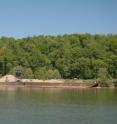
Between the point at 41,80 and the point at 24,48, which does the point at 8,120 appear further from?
the point at 24,48

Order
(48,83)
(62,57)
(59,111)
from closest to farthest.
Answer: (59,111) < (48,83) < (62,57)

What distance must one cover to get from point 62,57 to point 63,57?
2.16ft

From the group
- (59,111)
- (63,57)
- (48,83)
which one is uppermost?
(63,57)

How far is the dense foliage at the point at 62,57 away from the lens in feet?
329

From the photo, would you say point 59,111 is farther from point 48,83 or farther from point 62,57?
point 62,57

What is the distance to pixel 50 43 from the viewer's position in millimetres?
108125

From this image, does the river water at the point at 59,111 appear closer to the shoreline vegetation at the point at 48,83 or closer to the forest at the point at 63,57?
the shoreline vegetation at the point at 48,83

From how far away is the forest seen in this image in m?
100

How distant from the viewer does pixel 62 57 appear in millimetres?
104875

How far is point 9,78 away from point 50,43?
14.3m

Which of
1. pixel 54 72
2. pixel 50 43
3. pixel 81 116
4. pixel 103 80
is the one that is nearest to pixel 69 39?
pixel 50 43

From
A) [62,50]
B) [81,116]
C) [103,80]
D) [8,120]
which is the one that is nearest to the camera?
[8,120]

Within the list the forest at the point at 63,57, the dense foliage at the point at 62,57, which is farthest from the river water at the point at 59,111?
the dense foliage at the point at 62,57

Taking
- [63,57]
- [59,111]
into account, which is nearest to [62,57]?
[63,57]
